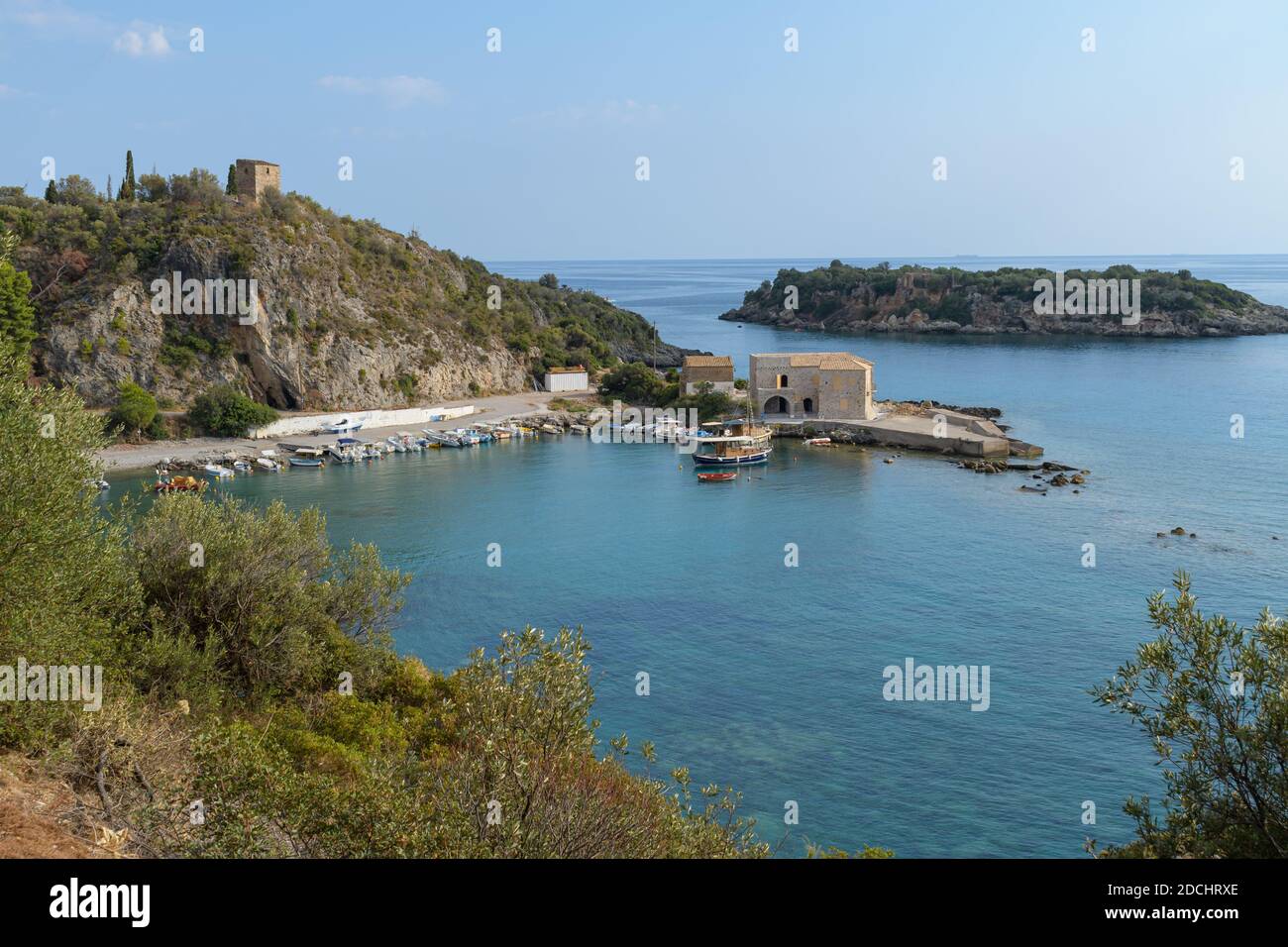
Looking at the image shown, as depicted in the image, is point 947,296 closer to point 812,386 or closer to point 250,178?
point 812,386

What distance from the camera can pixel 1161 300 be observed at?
94562 mm

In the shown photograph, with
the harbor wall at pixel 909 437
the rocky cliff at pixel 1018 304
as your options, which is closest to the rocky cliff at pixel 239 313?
the harbor wall at pixel 909 437

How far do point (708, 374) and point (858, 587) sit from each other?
2829cm

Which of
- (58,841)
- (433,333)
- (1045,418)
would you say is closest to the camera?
(58,841)

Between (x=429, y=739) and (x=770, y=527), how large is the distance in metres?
20.6

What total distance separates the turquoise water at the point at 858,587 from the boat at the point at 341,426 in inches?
194

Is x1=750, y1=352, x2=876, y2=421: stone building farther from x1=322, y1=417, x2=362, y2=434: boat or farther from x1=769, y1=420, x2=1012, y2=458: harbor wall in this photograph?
x1=322, y1=417, x2=362, y2=434: boat

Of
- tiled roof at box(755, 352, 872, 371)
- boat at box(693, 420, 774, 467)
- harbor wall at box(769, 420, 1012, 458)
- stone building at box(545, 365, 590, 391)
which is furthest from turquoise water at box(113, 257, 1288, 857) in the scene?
stone building at box(545, 365, 590, 391)

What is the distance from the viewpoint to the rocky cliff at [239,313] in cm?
4747

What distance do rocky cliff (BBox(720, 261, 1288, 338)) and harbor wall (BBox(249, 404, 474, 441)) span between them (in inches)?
1864

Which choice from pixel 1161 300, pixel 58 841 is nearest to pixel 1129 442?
pixel 58 841

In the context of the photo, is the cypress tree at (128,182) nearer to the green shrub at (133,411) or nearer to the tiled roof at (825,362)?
the green shrub at (133,411)
